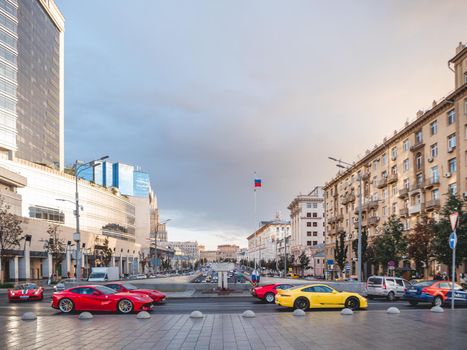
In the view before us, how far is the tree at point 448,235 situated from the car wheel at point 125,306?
96.7 feet

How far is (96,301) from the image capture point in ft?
79.4

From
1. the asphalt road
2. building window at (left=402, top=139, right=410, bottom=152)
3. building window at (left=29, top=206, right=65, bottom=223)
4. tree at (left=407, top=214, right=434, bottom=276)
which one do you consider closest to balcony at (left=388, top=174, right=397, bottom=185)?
building window at (left=402, top=139, right=410, bottom=152)

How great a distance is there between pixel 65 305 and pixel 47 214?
7150 centimetres

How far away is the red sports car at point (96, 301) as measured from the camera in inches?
946

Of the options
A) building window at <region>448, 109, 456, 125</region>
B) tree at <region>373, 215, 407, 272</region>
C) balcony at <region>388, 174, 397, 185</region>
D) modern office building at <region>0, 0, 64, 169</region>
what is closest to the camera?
building window at <region>448, 109, 456, 125</region>

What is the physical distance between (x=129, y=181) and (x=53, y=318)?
16654cm

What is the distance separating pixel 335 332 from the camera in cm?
1661

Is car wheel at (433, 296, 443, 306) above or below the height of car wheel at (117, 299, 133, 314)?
below

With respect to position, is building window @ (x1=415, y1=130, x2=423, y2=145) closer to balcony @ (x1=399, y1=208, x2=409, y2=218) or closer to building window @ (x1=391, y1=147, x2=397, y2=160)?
building window @ (x1=391, y1=147, x2=397, y2=160)

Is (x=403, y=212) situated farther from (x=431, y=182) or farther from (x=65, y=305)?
(x=65, y=305)

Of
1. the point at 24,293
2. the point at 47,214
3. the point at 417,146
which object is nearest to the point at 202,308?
the point at 24,293

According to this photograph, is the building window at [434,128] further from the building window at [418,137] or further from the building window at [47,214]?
the building window at [47,214]

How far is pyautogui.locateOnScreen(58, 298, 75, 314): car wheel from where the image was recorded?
79.7ft

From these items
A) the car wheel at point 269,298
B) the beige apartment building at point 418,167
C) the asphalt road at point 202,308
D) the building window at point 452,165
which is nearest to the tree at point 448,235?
the beige apartment building at point 418,167
